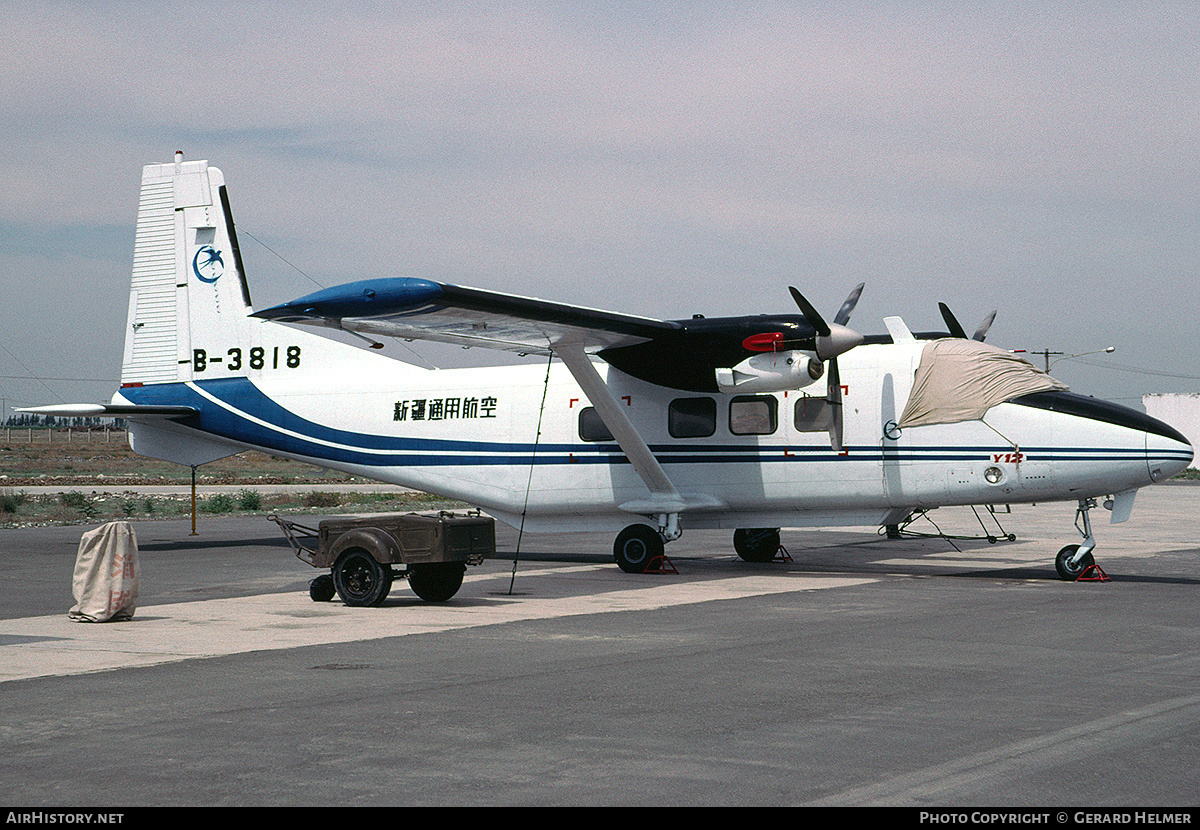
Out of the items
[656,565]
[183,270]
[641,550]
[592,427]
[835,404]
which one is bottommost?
[656,565]

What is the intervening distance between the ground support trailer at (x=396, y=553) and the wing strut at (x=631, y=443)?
14.4 ft

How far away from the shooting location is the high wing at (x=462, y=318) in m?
15.2

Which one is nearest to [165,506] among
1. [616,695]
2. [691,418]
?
[691,418]

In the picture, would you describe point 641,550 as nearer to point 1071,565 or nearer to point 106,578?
point 1071,565

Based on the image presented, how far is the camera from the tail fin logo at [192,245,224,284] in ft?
81.9

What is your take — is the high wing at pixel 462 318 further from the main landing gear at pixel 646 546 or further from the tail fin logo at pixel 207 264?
the tail fin logo at pixel 207 264

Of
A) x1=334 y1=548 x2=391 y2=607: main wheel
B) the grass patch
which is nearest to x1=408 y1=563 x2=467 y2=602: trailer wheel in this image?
x1=334 y1=548 x2=391 y2=607: main wheel

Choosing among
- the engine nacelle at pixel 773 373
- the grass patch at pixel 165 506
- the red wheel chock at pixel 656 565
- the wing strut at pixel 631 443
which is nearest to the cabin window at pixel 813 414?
the engine nacelle at pixel 773 373

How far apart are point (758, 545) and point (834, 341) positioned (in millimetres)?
5062

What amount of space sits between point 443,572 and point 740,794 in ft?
32.6

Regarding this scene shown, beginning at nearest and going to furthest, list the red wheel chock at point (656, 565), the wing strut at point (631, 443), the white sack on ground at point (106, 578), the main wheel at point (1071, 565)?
the white sack on ground at point (106, 578)
the main wheel at point (1071, 565)
the wing strut at point (631, 443)
the red wheel chock at point (656, 565)

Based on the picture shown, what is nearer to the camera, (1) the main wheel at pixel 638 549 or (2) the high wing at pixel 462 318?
(2) the high wing at pixel 462 318

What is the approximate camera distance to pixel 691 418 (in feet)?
68.3

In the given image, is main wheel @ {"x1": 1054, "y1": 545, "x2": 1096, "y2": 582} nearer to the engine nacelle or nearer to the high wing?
the engine nacelle
